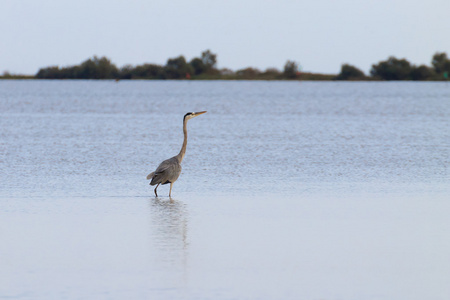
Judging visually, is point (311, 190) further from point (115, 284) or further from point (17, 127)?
point (17, 127)

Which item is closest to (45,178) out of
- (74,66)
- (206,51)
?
(206,51)

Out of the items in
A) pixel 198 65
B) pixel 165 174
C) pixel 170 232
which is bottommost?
pixel 170 232

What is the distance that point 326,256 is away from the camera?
8.42 meters

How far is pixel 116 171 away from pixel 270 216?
22.0 ft

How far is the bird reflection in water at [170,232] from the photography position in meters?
8.22

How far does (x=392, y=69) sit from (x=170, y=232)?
156524 millimetres

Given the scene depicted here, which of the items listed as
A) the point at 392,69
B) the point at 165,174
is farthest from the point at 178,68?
the point at 165,174

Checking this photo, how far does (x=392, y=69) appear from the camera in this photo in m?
162

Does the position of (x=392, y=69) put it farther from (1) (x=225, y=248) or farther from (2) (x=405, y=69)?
(1) (x=225, y=248)

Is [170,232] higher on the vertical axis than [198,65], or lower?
lower

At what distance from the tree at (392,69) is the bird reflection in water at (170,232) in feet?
486

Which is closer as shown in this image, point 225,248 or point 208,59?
point 225,248

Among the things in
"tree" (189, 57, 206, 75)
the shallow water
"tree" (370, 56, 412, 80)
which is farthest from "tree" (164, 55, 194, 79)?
the shallow water

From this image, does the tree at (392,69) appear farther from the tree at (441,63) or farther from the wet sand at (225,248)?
the wet sand at (225,248)
